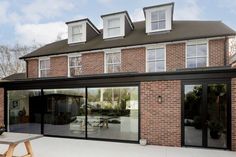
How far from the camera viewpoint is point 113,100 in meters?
9.18

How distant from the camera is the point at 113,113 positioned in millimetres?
9164


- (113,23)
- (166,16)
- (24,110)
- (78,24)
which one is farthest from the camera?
(78,24)

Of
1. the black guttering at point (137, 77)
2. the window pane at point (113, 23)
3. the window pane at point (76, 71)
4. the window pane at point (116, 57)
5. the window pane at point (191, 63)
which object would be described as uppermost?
the window pane at point (113, 23)

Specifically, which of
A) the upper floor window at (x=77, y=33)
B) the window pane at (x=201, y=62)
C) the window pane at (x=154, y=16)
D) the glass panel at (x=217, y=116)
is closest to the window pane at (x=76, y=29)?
the upper floor window at (x=77, y=33)

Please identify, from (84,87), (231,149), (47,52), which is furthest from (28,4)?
(231,149)

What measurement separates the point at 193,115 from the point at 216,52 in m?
5.83

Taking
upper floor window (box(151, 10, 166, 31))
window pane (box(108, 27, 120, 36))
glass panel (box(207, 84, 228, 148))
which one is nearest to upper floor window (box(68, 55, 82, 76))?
window pane (box(108, 27, 120, 36))

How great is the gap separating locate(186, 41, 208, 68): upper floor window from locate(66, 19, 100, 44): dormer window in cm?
742

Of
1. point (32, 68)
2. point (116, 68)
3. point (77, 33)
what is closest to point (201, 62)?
point (116, 68)

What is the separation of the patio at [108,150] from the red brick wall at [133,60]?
6.18 m

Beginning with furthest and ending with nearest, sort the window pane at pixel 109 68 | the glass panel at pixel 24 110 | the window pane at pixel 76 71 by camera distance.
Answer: the window pane at pixel 76 71 < the window pane at pixel 109 68 < the glass panel at pixel 24 110

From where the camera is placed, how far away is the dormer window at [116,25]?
14.9 metres

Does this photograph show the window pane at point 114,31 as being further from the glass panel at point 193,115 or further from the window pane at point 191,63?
the glass panel at point 193,115

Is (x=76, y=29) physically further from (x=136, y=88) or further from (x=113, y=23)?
(x=136, y=88)
